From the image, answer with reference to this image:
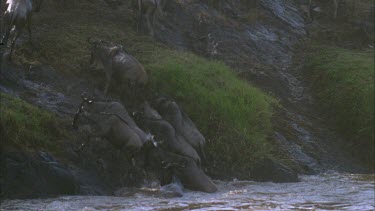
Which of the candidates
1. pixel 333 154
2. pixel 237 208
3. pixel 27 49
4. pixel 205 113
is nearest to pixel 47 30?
pixel 27 49

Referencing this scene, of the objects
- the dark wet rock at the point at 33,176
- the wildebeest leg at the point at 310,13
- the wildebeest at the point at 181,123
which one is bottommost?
the dark wet rock at the point at 33,176

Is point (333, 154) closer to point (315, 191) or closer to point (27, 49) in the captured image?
point (315, 191)

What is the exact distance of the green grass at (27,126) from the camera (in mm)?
10390

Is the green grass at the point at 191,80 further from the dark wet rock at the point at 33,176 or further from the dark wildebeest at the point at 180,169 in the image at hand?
the dark wet rock at the point at 33,176

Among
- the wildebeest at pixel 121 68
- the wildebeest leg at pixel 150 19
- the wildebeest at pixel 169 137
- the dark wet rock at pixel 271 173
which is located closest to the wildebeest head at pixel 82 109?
the wildebeest at pixel 169 137

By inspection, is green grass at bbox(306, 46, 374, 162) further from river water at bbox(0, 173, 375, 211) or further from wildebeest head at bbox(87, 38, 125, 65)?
wildebeest head at bbox(87, 38, 125, 65)

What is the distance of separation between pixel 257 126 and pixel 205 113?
120cm

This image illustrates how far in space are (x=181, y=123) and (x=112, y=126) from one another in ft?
6.57

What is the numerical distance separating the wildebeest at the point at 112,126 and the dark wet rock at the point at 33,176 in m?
0.98

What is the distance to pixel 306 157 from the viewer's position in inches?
583

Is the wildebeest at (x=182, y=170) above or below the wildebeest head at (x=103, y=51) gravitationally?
below

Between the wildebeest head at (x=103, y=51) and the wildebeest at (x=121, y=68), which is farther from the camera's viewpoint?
the wildebeest head at (x=103, y=51)

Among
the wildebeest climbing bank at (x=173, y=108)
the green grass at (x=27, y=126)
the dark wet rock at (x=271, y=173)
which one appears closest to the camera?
the green grass at (x=27, y=126)

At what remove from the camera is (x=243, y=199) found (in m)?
10.7
